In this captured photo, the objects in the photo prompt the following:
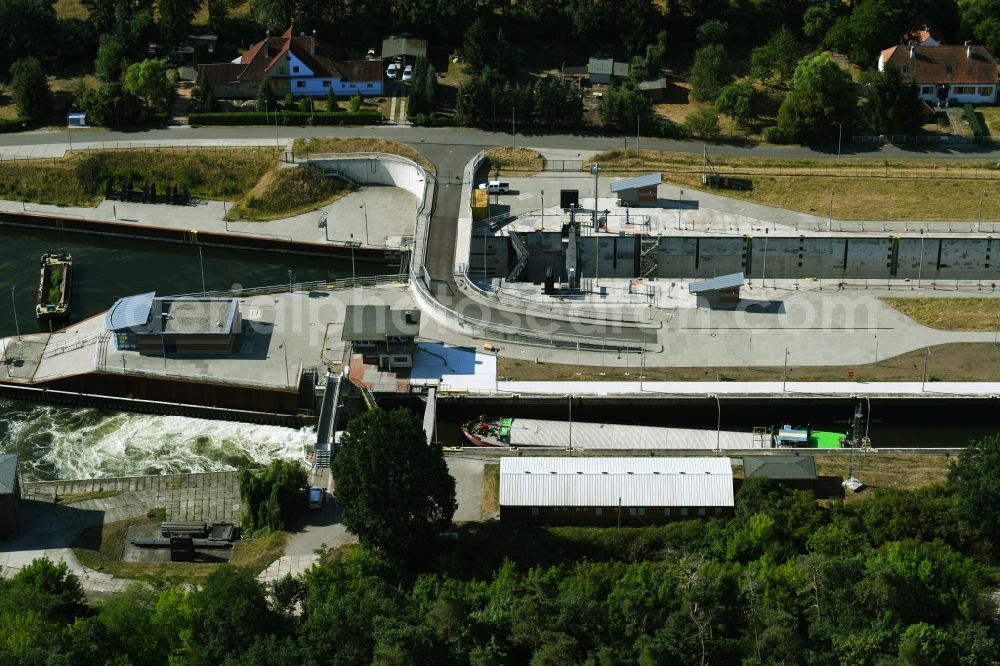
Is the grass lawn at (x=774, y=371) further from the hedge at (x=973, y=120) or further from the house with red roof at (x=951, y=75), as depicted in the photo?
the house with red roof at (x=951, y=75)

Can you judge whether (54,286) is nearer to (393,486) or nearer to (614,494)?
(393,486)

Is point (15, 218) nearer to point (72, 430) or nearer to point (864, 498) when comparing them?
point (72, 430)

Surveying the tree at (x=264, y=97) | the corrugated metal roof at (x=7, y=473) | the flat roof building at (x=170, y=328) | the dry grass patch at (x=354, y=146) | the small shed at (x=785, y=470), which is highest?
the tree at (x=264, y=97)

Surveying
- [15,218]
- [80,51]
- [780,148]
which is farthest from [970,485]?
[80,51]

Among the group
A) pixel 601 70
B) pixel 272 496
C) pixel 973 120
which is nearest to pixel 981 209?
pixel 973 120

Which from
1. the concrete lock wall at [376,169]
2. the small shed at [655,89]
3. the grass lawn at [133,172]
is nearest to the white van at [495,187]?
the concrete lock wall at [376,169]

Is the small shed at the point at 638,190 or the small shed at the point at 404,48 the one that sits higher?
the small shed at the point at 404,48

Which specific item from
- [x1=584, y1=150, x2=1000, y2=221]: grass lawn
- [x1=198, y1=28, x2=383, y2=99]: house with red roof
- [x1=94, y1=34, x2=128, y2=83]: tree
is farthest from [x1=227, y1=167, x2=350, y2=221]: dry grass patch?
[x1=94, y1=34, x2=128, y2=83]: tree
